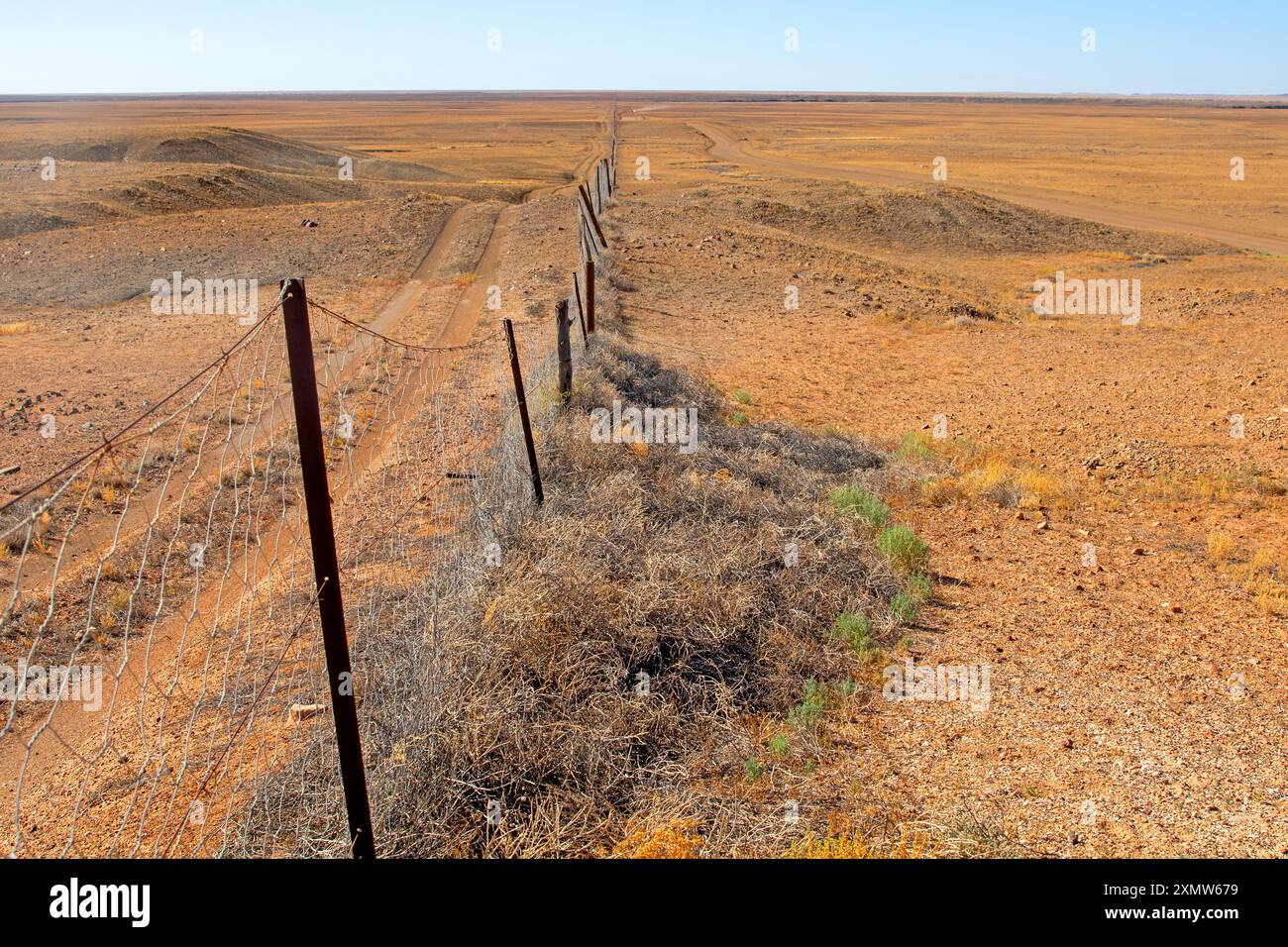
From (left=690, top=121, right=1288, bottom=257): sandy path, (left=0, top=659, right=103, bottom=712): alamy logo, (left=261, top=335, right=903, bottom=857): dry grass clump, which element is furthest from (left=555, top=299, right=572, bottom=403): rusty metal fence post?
(left=690, top=121, right=1288, bottom=257): sandy path

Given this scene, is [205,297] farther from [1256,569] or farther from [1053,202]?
[1053,202]

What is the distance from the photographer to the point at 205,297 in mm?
16875

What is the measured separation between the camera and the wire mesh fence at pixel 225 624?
3455mm

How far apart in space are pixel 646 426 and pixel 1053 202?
3154 centimetres

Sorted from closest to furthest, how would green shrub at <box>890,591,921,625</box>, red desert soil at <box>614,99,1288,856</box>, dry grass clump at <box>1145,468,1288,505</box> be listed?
red desert soil at <box>614,99,1288,856</box> < green shrub at <box>890,591,921,625</box> < dry grass clump at <box>1145,468,1288,505</box>

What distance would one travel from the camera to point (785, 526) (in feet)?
20.7

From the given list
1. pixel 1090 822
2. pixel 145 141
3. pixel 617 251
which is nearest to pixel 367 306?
pixel 617 251

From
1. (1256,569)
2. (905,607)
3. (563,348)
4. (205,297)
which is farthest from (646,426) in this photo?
(205,297)

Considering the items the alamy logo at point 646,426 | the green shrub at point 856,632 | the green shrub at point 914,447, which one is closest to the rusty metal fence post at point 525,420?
the alamy logo at point 646,426

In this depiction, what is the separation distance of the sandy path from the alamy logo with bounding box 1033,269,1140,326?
27.6 feet

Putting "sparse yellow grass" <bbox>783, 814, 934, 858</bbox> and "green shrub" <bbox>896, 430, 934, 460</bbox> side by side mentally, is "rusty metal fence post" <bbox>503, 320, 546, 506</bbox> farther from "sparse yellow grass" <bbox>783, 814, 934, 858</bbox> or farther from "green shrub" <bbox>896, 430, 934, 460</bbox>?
"green shrub" <bbox>896, 430, 934, 460</bbox>

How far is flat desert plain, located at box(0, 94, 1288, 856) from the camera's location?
4160 millimetres

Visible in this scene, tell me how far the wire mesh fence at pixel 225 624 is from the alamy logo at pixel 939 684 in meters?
2.43

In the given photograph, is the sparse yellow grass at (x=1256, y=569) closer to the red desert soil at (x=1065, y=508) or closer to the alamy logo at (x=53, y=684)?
the red desert soil at (x=1065, y=508)
